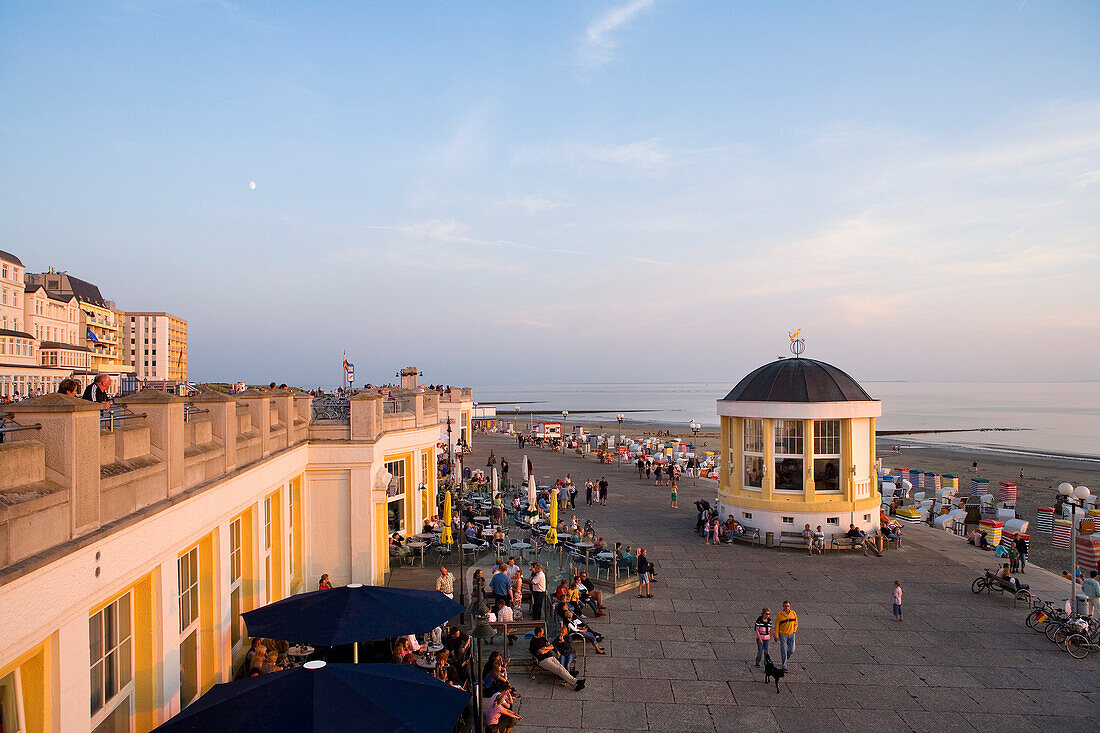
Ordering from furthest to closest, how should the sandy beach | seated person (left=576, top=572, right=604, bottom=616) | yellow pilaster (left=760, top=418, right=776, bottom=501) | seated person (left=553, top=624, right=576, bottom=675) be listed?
the sandy beach, yellow pilaster (left=760, top=418, right=776, bottom=501), seated person (left=576, top=572, right=604, bottom=616), seated person (left=553, top=624, right=576, bottom=675)

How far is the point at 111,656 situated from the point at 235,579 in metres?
4.07

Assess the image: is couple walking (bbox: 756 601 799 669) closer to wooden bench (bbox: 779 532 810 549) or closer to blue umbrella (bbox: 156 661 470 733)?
blue umbrella (bbox: 156 661 470 733)

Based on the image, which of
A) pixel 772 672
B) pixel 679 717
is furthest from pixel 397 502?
pixel 772 672

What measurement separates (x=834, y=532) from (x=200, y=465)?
19683 millimetres

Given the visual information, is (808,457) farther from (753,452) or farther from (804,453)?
(753,452)

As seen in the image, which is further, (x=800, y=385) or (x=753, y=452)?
(x=753, y=452)

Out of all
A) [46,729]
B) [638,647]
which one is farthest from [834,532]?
[46,729]

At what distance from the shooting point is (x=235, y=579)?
10203 millimetres

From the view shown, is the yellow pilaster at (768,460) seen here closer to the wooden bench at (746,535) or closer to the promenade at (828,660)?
the wooden bench at (746,535)

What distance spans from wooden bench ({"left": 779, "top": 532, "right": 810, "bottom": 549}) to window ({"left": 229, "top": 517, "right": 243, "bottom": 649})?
1695cm

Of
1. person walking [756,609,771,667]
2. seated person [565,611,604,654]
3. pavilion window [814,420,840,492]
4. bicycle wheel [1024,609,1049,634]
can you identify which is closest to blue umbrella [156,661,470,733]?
seated person [565,611,604,654]

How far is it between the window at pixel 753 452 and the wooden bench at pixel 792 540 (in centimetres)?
183

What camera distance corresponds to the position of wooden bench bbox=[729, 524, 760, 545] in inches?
861

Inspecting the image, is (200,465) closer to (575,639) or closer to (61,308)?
(575,639)
